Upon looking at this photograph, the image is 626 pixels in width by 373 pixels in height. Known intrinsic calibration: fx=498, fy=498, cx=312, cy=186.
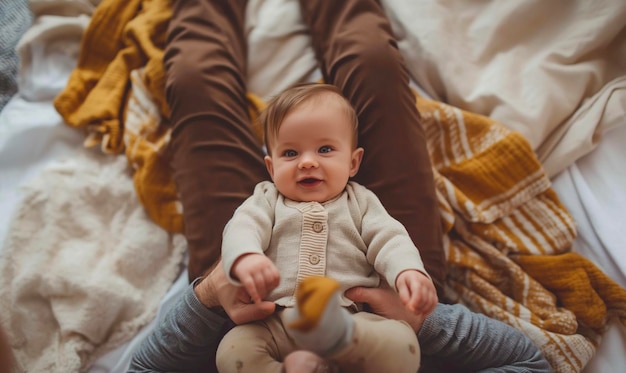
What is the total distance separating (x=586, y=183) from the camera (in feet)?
3.35

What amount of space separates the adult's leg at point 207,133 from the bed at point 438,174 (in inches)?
4.1

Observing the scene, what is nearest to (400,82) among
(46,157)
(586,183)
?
(586,183)

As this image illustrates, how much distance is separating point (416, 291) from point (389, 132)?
1.21 ft

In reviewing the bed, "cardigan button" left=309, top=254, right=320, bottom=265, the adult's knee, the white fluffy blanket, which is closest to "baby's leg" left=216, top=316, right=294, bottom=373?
"cardigan button" left=309, top=254, right=320, bottom=265

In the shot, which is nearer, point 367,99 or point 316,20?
point 367,99

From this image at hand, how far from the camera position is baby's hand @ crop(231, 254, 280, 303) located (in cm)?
66

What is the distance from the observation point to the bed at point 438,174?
92 cm

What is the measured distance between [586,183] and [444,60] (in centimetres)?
39

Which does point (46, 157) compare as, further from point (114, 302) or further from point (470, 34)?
point (470, 34)

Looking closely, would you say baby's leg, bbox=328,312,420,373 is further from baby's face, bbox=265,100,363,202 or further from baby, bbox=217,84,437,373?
baby's face, bbox=265,100,363,202

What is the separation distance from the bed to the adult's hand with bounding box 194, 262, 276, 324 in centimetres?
21

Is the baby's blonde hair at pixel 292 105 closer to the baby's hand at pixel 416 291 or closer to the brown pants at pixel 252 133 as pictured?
the brown pants at pixel 252 133

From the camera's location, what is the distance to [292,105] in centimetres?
81

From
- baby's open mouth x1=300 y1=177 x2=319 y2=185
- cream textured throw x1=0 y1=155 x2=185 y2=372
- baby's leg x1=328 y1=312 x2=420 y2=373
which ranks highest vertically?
baby's open mouth x1=300 y1=177 x2=319 y2=185
